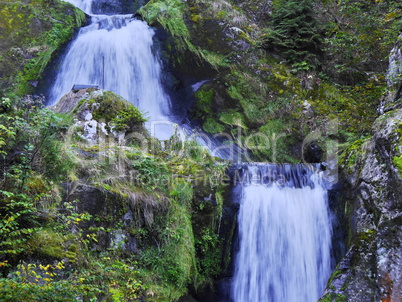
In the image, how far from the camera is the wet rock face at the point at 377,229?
3.65 metres

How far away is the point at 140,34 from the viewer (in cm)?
1155

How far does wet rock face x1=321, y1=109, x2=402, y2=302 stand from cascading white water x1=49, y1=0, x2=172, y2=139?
5.91 m

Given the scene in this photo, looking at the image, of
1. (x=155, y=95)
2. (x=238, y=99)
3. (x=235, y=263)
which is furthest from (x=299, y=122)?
(x=235, y=263)

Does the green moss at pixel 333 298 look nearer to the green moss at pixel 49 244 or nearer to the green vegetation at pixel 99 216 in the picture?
the green vegetation at pixel 99 216

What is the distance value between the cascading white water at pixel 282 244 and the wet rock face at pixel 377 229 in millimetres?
835

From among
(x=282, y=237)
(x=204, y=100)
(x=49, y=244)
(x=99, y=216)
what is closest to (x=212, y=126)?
(x=204, y=100)

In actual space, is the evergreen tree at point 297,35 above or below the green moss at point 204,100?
above

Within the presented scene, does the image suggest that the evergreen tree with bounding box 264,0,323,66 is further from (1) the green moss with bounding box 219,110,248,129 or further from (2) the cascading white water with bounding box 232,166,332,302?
(2) the cascading white water with bounding box 232,166,332,302

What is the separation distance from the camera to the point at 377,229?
4.16 meters

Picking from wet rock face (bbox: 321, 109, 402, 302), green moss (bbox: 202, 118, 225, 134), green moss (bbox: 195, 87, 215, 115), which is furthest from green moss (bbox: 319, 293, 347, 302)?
green moss (bbox: 195, 87, 215, 115)

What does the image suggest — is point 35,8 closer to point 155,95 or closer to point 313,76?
point 155,95

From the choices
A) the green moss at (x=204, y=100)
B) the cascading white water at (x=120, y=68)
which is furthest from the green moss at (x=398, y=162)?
the green moss at (x=204, y=100)

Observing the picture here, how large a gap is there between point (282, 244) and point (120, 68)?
318 inches

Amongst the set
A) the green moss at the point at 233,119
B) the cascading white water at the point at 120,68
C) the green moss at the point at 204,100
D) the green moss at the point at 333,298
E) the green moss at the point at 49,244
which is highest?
the cascading white water at the point at 120,68
